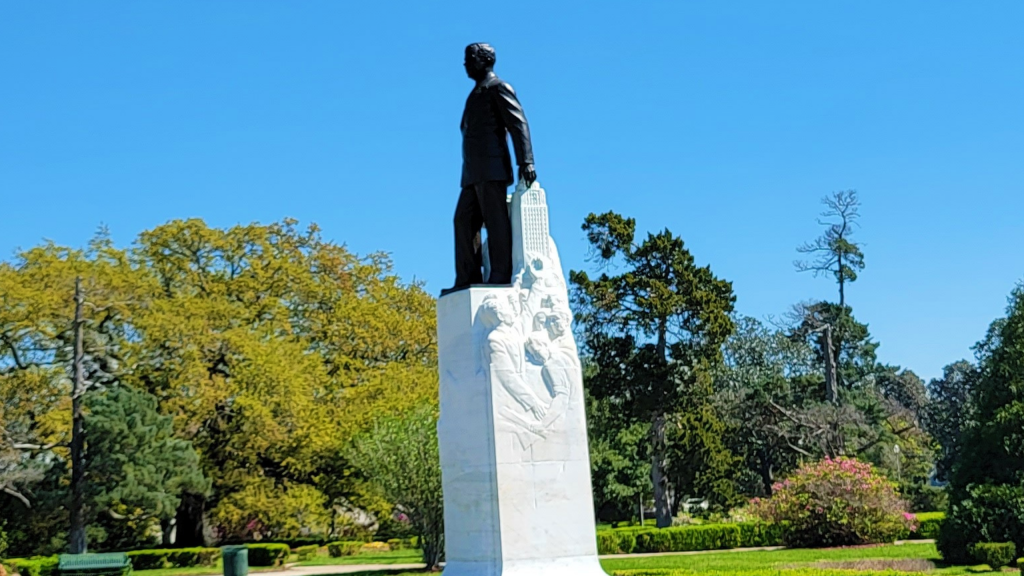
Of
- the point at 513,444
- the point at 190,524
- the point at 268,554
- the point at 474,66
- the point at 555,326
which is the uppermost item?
the point at 474,66

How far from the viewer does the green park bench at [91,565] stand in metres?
25.8

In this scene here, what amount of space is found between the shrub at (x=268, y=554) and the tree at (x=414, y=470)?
4.94 metres

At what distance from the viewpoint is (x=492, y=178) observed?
12.2 meters

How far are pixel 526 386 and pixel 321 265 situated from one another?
28.0 meters

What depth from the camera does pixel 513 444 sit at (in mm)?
11383

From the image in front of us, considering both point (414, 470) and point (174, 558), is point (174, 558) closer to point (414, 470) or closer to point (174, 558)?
point (174, 558)

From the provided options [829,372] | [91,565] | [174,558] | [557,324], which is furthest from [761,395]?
[557,324]

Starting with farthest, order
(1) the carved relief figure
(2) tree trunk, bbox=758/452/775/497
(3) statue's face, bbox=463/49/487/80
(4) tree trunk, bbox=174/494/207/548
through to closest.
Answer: (2) tree trunk, bbox=758/452/775/497, (4) tree trunk, bbox=174/494/207/548, (3) statue's face, bbox=463/49/487/80, (1) the carved relief figure

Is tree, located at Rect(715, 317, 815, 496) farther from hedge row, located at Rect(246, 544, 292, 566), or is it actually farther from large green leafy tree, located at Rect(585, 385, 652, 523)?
hedge row, located at Rect(246, 544, 292, 566)

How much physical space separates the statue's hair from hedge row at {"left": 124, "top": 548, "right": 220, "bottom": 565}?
24.5m

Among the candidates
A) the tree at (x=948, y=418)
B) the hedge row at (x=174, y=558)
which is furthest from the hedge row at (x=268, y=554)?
the tree at (x=948, y=418)

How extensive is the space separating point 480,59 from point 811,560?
51.3 feet

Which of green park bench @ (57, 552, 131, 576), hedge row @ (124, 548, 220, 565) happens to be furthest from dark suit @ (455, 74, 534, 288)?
hedge row @ (124, 548, 220, 565)

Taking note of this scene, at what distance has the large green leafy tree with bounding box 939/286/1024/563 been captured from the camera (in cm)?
1959
